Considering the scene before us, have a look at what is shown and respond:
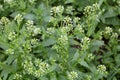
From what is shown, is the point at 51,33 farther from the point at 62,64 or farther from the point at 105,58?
the point at 105,58

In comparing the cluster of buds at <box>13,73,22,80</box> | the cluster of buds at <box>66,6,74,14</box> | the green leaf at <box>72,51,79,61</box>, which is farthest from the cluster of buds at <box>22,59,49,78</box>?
the cluster of buds at <box>66,6,74,14</box>

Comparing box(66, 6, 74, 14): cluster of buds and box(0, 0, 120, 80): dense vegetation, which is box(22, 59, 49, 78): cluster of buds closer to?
box(0, 0, 120, 80): dense vegetation

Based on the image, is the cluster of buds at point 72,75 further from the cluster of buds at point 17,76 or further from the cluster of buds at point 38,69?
the cluster of buds at point 17,76

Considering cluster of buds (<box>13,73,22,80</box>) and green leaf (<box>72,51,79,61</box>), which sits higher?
green leaf (<box>72,51,79,61</box>)

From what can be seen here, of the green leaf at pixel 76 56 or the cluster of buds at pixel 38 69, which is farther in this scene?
the green leaf at pixel 76 56

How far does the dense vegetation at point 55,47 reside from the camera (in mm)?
3262

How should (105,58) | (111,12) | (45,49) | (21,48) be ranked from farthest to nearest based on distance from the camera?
(111,12), (105,58), (45,49), (21,48)

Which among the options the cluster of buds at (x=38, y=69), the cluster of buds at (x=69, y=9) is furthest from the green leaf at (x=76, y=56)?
the cluster of buds at (x=69, y=9)

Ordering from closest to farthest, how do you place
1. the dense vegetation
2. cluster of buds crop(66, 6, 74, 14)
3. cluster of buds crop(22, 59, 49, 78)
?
cluster of buds crop(22, 59, 49, 78)
the dense vegetation
cluster of buds crop(66, 6, 74, 14)

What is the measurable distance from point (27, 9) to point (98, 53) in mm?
1025

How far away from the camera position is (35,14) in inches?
156

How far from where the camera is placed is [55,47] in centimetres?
332

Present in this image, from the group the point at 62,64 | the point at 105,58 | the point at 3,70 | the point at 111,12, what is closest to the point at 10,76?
the point at 3,70

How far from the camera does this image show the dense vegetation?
128 inches
